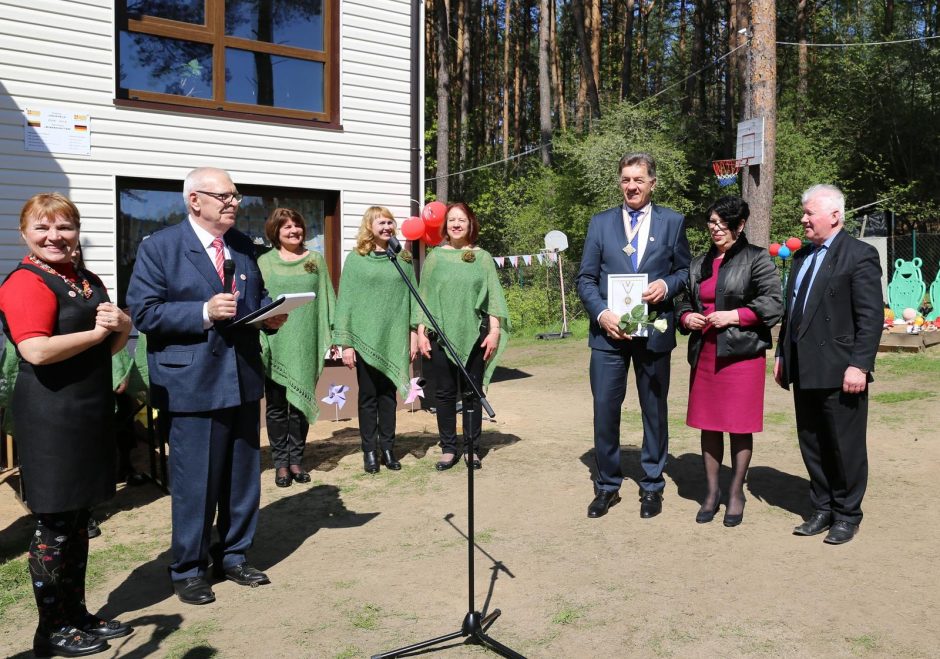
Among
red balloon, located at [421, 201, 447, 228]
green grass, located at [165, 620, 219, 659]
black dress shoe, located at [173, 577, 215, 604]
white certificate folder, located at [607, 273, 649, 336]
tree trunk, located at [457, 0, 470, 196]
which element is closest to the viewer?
green grass, located at [165, 620, 219, 659]

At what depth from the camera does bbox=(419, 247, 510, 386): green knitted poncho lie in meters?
6.10

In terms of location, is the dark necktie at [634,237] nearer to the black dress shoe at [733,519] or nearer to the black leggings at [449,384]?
the black dress shoe at [733,519]

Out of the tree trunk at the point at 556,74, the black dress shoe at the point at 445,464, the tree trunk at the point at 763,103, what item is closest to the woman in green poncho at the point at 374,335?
the black dress shoe at the point at 445,464

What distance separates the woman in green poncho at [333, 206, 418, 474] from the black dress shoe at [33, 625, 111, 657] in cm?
300

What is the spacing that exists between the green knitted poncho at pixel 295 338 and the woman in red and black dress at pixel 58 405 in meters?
2.43

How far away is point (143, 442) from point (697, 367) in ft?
16.7

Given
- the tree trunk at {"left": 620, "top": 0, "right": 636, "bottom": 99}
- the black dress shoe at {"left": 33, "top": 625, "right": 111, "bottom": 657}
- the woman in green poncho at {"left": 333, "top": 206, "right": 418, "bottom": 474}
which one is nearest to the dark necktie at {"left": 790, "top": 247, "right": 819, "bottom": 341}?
the woman in green poncho at {"left": 333, "top": 206, "right": 418, "bottom": 474}

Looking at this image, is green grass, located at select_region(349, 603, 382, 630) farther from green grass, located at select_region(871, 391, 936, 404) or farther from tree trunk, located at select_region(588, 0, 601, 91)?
tree trunk, located at select_region(588, 0, 601, 91)

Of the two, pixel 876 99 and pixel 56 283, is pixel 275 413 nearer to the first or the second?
pixel 56 283

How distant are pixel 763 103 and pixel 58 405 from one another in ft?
37.5

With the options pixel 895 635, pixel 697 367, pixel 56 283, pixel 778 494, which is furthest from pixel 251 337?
pixel 778 494

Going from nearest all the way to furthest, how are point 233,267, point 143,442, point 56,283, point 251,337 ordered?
point 56,283 < point 233,267 < point 251,337 < point 143,442

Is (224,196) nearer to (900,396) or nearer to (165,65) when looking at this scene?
(165,65)

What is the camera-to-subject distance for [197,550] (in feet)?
12.4
